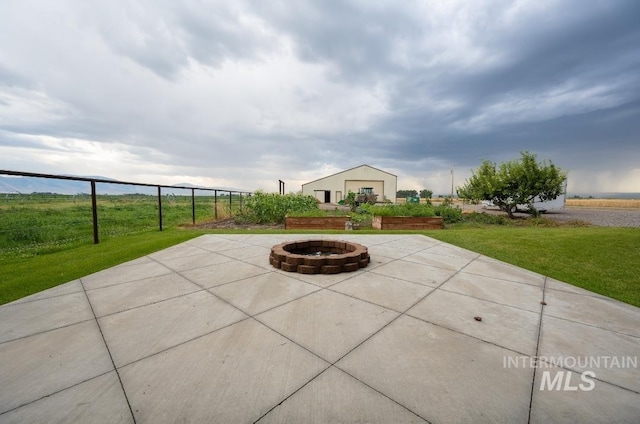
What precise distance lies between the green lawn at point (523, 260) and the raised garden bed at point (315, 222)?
4.12 meters

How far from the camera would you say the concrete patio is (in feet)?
5.00

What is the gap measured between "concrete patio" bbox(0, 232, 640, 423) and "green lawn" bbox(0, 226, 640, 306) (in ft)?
1.75

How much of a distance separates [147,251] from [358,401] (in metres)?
5.69

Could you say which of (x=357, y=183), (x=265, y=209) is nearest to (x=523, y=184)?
(x=265, y=209)

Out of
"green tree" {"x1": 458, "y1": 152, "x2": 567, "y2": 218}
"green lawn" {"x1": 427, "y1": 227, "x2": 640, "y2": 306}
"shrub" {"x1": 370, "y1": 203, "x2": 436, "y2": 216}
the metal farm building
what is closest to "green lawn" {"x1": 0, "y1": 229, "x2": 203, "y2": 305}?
"green lawn" {"x1": 427, "y1": 227, "x2": 640, "y2": 306}

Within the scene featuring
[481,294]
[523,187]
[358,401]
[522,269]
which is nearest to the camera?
[358,401]

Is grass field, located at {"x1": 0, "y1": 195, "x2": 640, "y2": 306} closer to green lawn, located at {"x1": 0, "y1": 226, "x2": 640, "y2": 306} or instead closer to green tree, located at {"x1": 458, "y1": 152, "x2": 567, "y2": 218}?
green lawn, located at {"x1": 0, "y1": 226, "x2": 640, "y2": 306}

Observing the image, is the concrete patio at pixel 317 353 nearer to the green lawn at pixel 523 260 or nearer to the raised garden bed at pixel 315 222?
the green lawn at pixel 523 260

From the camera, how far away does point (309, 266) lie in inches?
161

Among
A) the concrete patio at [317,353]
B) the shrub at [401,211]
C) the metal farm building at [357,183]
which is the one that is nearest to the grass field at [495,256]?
the concrete patio at [317,353]

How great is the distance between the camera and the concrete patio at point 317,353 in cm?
152

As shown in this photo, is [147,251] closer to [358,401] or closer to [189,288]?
[189,288]

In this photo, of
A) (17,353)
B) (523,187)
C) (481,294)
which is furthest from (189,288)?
(523,187)

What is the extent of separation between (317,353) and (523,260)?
16.8 ft
